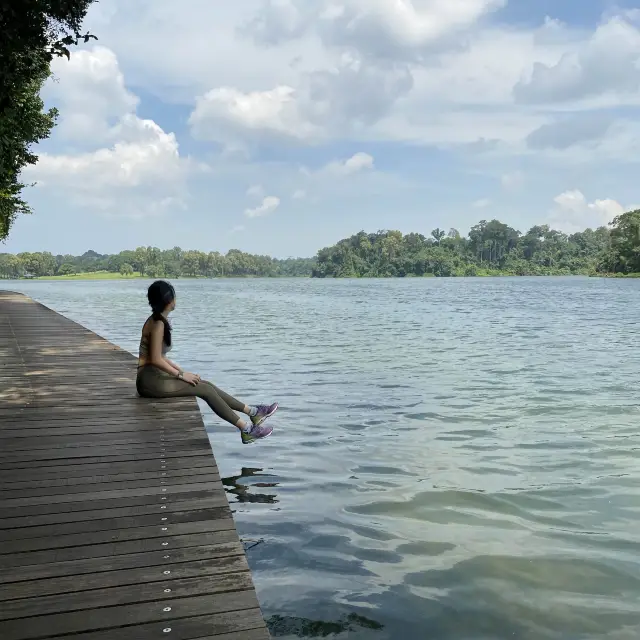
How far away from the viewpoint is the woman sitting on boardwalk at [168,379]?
8.03 metres

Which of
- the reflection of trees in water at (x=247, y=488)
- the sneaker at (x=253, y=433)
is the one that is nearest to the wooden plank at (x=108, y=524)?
the reflection of trees in water at (x=247, y=488)

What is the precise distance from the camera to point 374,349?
2117cm

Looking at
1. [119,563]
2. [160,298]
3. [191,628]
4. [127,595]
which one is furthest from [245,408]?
[191,628]

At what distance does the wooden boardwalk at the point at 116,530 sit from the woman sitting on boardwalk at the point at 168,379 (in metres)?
0.28

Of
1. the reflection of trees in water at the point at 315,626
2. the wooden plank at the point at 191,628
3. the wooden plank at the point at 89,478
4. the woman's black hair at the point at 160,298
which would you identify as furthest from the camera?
the woman's black hair at the point at 160,298

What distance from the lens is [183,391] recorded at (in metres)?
8.47

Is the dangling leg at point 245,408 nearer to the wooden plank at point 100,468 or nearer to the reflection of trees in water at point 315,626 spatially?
the wooden plank at point 100,468

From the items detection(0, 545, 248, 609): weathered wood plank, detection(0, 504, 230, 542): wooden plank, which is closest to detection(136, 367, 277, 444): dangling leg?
detection(0, 504, 230, 542): wooden plank

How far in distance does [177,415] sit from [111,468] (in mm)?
2187

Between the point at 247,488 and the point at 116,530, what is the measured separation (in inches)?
121

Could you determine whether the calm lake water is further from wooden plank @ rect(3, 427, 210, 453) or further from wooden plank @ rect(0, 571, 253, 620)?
wooden plank @ rect(0, 571, 253, 620)

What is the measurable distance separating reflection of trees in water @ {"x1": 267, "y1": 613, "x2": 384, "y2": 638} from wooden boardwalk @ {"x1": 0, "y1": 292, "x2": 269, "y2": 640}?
67 centimetres

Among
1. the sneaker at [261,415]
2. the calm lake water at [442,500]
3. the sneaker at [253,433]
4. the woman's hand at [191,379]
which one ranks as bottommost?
the calm lake water at [442,500]

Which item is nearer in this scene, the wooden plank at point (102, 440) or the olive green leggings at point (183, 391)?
the wooden plank at point (102, 440)
